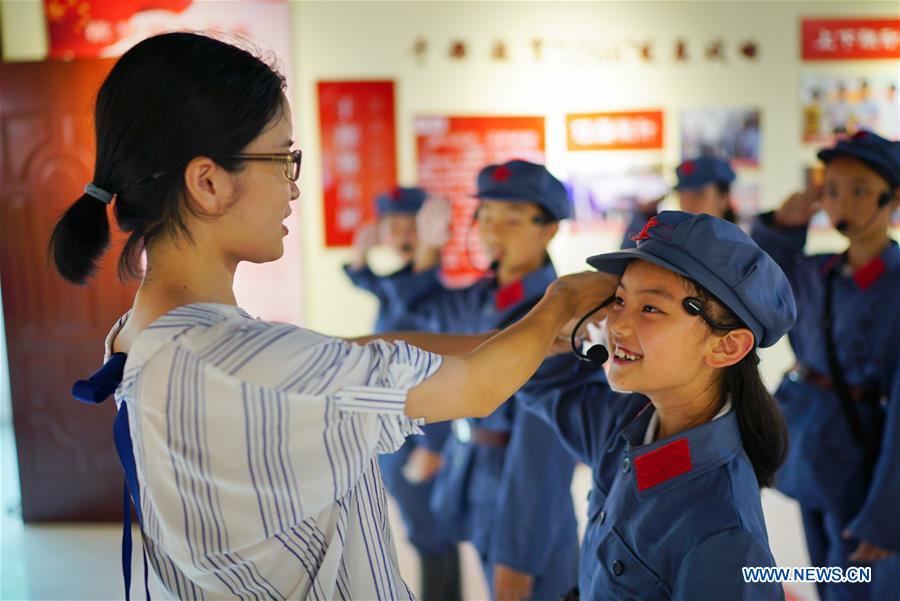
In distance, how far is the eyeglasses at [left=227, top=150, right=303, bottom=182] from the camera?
101cm

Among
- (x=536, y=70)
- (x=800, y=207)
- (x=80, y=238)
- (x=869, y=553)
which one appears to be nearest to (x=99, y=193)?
(x=80, y=238)

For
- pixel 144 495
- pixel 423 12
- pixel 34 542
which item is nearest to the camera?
pixel 144 495

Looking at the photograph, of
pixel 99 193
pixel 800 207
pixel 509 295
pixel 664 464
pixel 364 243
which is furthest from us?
pixel 364 243

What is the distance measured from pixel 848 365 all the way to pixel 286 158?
6.62 ft

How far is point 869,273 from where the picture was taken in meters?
2.42

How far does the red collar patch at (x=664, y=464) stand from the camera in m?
1.28

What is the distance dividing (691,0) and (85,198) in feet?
14.8

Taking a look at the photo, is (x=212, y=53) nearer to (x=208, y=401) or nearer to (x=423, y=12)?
(x=208, y=401)

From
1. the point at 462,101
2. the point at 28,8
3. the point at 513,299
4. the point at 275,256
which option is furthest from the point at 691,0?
the point at 275,256

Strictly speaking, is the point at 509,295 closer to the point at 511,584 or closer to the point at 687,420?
the point at 511,584

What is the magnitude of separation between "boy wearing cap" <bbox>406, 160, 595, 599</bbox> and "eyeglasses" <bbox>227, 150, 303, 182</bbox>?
4.47 feet

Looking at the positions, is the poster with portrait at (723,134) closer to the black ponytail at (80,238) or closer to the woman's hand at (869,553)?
the woman's hand at (869,553)

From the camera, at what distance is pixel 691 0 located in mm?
4770

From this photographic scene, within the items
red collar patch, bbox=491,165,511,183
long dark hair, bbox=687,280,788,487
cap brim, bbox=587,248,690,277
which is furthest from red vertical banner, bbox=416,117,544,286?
long dark hair, bbox=687,280,788,487
